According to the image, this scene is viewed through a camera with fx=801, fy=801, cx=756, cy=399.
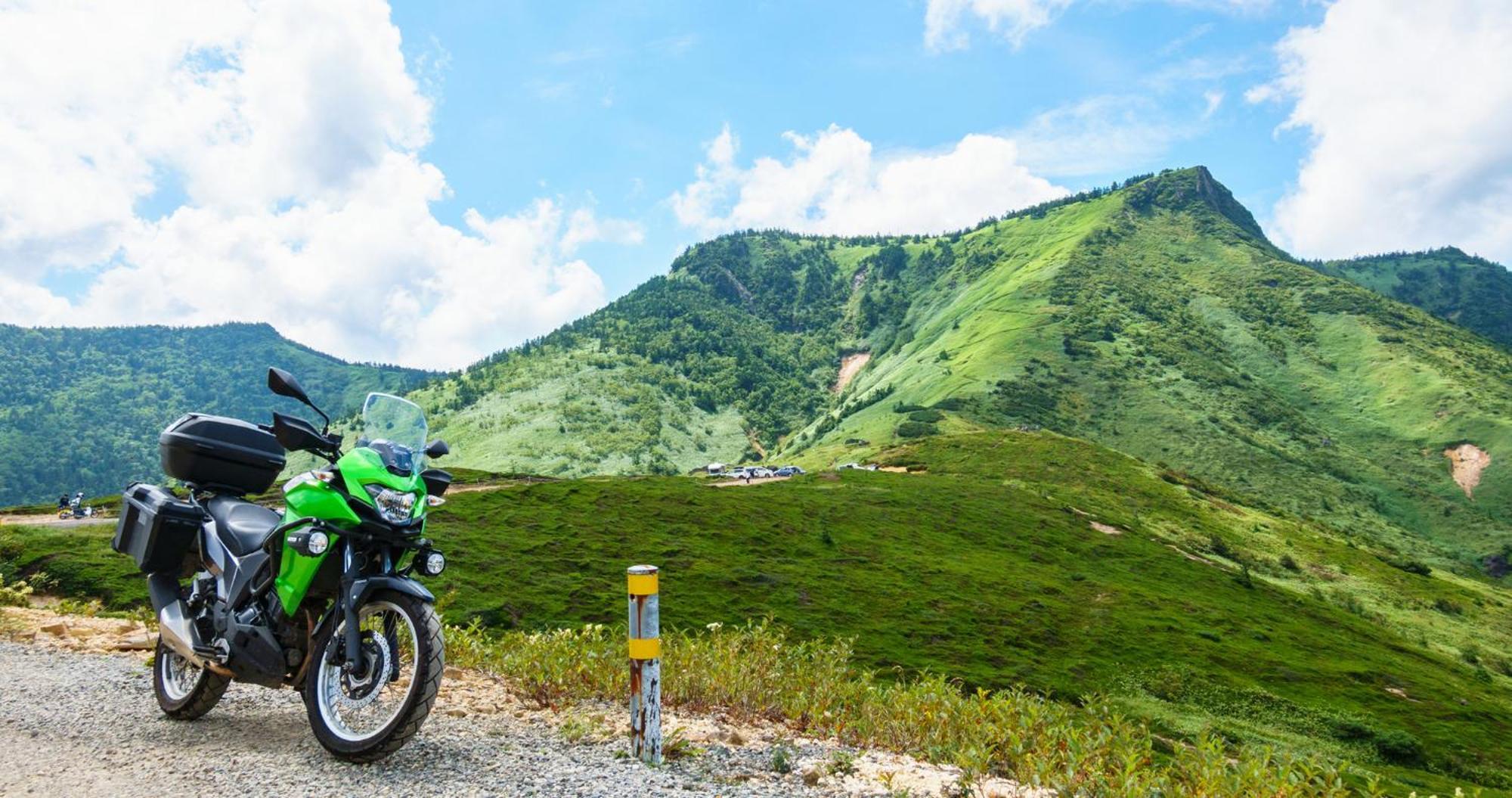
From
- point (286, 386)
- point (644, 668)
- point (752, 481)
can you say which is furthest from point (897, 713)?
point (752, 481)

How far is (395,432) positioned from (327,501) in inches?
40.8

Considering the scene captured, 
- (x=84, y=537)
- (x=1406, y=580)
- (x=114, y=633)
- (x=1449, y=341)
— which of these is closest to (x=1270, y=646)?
(x=1406, y=580)

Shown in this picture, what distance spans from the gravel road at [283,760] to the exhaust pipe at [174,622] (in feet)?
2.14

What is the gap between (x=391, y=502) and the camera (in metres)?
6.02

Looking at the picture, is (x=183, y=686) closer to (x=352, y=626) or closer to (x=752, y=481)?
(x=352, y=626)

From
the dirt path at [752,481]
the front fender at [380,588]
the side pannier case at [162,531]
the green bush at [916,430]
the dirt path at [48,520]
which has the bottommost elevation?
the dirt path at [48,520]

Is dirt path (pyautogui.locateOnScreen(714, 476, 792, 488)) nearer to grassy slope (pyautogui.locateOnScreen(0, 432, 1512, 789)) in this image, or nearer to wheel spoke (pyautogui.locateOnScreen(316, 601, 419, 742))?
grassy slope (pyautogui.locateOnScreen(0, 432, 1512, 789))

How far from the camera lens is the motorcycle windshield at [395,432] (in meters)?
6.39

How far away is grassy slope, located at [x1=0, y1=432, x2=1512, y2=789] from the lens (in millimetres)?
44156

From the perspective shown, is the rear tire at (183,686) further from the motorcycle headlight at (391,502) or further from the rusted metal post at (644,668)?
the rusted metal post at (644,668)

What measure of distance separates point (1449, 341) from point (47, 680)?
263 metres

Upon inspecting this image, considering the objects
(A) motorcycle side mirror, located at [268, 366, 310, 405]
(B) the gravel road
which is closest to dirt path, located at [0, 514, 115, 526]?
(B) the gravel road

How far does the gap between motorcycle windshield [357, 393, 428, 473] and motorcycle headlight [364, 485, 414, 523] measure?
→ 0.26 metres

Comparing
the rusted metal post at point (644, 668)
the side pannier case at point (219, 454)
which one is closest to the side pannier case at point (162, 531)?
the side pannier case at point (219, 454)
